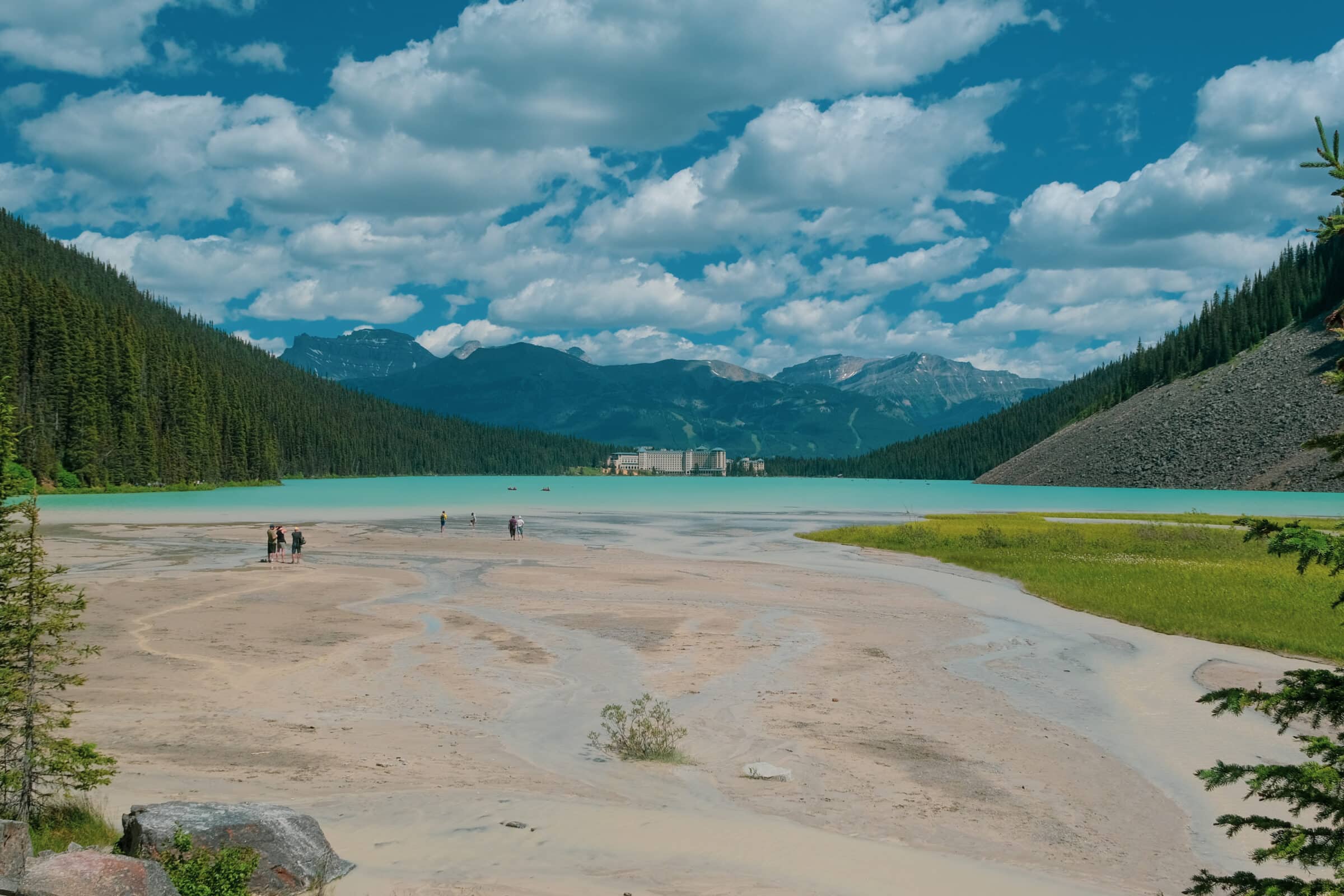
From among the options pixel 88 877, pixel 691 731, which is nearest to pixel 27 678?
pixel 88 877

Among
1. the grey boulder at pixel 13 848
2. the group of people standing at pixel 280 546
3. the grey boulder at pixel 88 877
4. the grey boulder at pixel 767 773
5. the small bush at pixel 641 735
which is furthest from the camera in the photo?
the group of people standing at pixel 280 546

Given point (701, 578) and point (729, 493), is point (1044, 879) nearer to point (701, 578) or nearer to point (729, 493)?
point (701, 578)

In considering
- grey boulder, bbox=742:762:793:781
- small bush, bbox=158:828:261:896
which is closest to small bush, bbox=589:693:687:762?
grey boulder, bbox=742:762:793:781

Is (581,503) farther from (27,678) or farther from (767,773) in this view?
(27,678)

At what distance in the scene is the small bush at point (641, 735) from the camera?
16.8 meters

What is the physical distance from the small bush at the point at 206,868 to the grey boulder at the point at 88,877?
31.8 inches

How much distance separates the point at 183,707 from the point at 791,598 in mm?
25161

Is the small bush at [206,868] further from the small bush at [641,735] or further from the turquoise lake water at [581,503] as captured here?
the turquoise lake water at [581,503]

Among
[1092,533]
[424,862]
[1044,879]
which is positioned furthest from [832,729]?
[1092,533]

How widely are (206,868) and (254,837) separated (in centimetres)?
76

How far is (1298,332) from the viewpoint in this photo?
172 meters

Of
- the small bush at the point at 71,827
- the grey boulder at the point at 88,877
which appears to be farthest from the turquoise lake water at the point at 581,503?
the grey boulder at the point at 88,877

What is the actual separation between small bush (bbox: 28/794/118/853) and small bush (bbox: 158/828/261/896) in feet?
6.82

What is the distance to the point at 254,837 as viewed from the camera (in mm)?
10234
